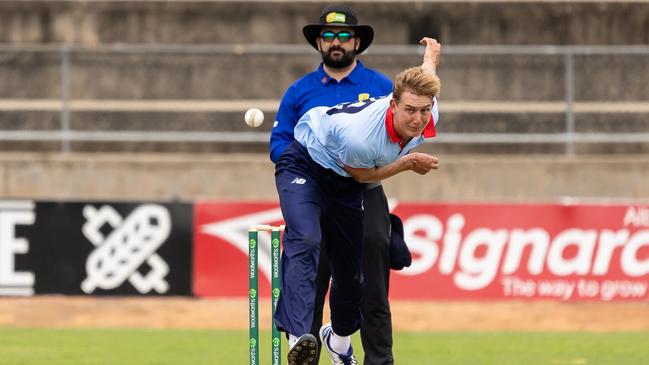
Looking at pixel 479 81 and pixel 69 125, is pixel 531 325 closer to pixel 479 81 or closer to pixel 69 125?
pixel 479 81

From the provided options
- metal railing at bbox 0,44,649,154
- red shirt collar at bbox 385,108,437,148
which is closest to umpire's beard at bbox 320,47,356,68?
red shirt collar at bbox 385,108,437,148

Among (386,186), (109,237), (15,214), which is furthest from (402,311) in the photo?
(15,214)

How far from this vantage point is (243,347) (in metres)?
11.9

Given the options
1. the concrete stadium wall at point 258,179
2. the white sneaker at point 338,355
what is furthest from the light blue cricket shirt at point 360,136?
the concrete stadium wall at point 258,179

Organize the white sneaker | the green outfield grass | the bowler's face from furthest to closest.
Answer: the green outfield grass, the white sneaker, the bowler's face

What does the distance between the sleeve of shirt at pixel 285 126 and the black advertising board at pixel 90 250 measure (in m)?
6.93

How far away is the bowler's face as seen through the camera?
761cm

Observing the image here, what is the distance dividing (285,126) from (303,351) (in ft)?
6.27

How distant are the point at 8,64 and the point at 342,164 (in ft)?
34.4

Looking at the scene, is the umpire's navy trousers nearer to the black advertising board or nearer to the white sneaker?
the white sneaker

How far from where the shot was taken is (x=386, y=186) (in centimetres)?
1692

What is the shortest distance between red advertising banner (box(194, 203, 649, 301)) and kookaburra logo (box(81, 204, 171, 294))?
45 cm

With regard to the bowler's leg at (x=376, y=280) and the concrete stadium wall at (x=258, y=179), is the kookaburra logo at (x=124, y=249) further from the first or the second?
the bowler's leg at (x=376, y=280)

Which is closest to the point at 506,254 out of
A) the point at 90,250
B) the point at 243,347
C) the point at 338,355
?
the point at 243,347
